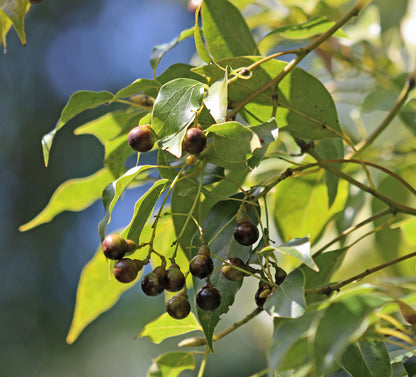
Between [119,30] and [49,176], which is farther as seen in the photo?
[119,30]

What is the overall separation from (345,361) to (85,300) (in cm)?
28

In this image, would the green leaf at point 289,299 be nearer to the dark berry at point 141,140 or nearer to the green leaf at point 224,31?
the dark berry at point 141,140

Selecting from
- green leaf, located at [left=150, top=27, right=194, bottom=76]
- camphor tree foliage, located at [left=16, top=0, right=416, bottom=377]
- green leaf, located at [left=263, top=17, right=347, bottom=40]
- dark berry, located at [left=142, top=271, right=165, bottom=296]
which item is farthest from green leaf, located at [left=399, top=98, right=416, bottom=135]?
dark berry, located at [left=142, top=271, right=165, bottom=296]

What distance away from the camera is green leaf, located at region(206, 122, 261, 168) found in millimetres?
311

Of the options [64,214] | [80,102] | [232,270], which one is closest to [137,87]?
[80,102]

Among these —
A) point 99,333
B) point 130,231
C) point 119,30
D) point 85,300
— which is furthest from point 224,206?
point 119,30

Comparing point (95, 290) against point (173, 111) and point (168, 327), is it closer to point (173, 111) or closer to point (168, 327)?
point (168, 327)

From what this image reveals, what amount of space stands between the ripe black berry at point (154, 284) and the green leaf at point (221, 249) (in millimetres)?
30

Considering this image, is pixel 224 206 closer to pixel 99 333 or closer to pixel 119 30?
pixel 99 333

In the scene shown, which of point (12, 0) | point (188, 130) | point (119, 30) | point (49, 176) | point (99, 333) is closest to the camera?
point (188, 130)

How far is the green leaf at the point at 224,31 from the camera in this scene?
0.45 m

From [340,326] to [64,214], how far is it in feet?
9.83

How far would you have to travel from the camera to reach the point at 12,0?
17.2 inches

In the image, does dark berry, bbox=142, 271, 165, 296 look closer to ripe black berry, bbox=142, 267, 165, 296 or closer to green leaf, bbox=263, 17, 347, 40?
ripe black berry, bbox=142, 267, 165, 296
